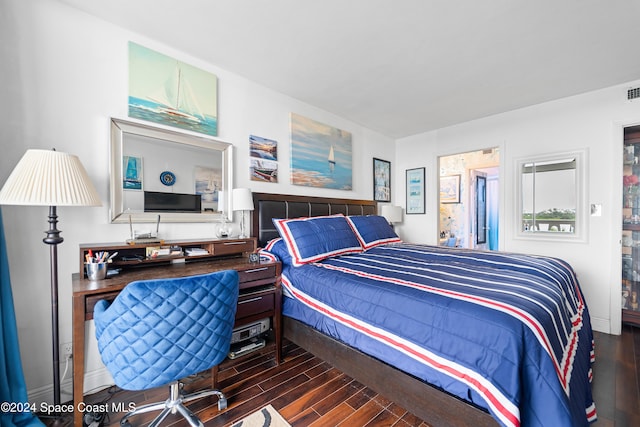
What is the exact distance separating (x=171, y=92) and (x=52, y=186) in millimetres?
1225

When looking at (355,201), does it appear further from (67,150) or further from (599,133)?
(67,150)

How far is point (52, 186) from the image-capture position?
1.37m

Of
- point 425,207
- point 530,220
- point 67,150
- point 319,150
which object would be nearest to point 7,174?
point 67,150

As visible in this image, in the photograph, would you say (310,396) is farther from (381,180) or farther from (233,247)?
(381,180)

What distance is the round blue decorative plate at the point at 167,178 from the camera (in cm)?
217

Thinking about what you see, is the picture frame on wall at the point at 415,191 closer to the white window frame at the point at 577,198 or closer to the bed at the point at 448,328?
the white window frame at the point at 577,198

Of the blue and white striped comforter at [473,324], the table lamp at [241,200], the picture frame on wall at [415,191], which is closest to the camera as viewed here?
the blue and white striped comforter at [473,324]

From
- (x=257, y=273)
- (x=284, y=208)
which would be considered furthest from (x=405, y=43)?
(x=257, y=273)

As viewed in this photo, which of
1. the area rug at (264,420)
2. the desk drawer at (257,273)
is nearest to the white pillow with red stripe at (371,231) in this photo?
the desk drawer at (257,273)

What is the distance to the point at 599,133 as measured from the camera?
2.92 metres

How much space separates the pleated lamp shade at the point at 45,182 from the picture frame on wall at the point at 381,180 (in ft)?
11.7

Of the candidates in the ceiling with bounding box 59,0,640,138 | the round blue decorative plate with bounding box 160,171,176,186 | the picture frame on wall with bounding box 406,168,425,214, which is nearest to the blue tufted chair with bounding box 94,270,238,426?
the round blue decorative plate with bounding box 160,171,176,186

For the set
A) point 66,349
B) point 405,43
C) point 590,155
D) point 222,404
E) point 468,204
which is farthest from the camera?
point 468,204

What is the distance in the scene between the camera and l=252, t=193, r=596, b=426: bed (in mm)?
1062
